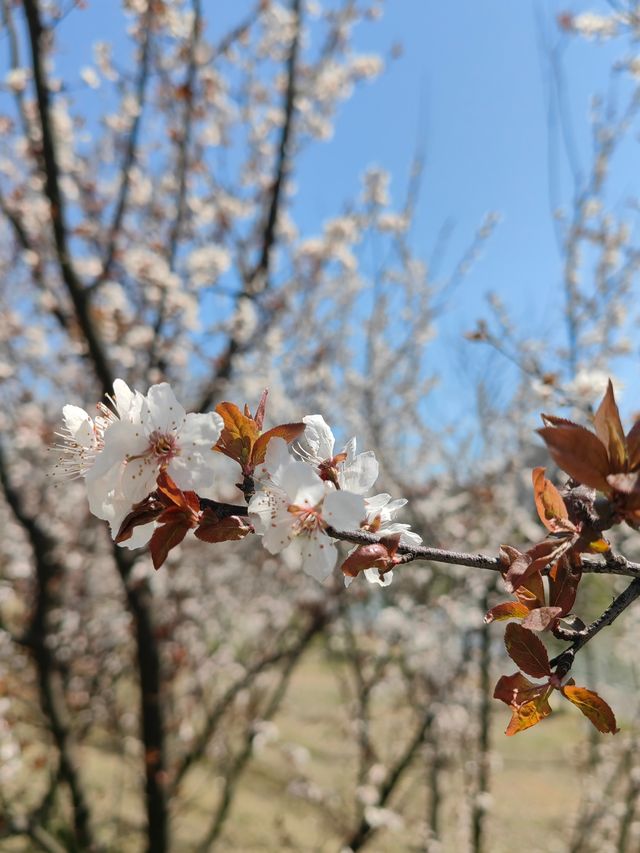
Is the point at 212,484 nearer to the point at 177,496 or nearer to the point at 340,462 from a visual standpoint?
the point at 177,496

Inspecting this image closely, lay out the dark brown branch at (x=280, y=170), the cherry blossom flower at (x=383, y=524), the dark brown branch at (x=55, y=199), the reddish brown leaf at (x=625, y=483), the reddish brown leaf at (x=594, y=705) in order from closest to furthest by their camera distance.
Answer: the reddish brown leaf at (x=625, y=483) < the reddish brown leaf at (x=594, y=705) < the cherry blossom flower at (x=383, y=524) < the dark brown branch at (x=55, y=199) < the dark brown branch at (x=280, y=170)

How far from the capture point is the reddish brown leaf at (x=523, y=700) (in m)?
0.65

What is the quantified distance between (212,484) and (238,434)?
87 millimetres

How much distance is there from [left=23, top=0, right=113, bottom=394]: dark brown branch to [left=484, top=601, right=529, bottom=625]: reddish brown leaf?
7.16ft

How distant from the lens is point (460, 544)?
4.97 m

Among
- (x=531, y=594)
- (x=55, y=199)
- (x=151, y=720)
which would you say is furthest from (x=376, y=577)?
(x=151, y=720)

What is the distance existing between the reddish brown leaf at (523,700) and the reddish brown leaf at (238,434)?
400 mm

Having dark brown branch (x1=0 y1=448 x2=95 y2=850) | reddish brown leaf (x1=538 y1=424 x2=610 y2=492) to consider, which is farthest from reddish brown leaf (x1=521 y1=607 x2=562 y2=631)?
dark brown branch (x1=0 y1=448 x2=95 y2=850)

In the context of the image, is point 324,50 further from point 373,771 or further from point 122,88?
point 373,771

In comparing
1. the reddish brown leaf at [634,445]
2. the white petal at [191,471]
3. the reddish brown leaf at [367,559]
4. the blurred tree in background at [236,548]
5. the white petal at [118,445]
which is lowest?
the blurred tree in background at [236,548]

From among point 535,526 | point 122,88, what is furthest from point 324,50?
point 535,526

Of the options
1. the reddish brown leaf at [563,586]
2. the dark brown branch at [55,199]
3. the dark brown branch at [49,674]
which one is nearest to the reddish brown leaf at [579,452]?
the reddish brown leaf at [563,586]

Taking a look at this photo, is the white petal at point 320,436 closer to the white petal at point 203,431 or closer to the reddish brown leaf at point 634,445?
the white petal at point 203,431

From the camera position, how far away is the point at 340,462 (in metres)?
0.80
